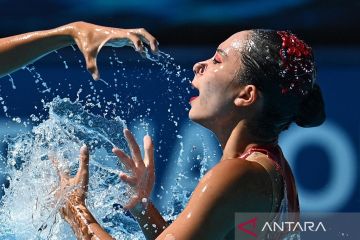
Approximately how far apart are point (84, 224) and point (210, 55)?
8.25ft

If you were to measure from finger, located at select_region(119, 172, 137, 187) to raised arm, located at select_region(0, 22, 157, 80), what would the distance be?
33 centimetres

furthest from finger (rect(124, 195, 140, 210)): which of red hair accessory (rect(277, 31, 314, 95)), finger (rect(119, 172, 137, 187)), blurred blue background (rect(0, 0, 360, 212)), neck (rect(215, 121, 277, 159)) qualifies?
blurred blue background (rect(0, 0, 360, 212))

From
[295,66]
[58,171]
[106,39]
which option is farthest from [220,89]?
[58,171]

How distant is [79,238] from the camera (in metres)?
2.51

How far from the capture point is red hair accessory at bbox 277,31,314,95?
244 cm

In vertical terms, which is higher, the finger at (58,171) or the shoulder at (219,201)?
the shoulder at (219,201)

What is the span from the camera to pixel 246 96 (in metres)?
2.48

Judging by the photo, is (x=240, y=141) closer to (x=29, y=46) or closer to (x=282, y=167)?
(x=282, y=167)

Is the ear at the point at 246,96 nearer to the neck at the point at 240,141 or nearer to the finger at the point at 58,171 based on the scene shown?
the neck at the point at 240,141

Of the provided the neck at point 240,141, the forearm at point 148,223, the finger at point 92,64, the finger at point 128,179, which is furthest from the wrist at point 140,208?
the finger at point 92,64

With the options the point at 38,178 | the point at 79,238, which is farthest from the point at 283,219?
the point at 38,178

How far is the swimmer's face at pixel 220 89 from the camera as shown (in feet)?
8.21

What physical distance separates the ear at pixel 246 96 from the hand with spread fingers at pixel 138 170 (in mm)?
426

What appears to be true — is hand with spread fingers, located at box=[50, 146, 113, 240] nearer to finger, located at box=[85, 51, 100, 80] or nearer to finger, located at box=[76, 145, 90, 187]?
finger, located at box=[76, 145, 90, 187]
